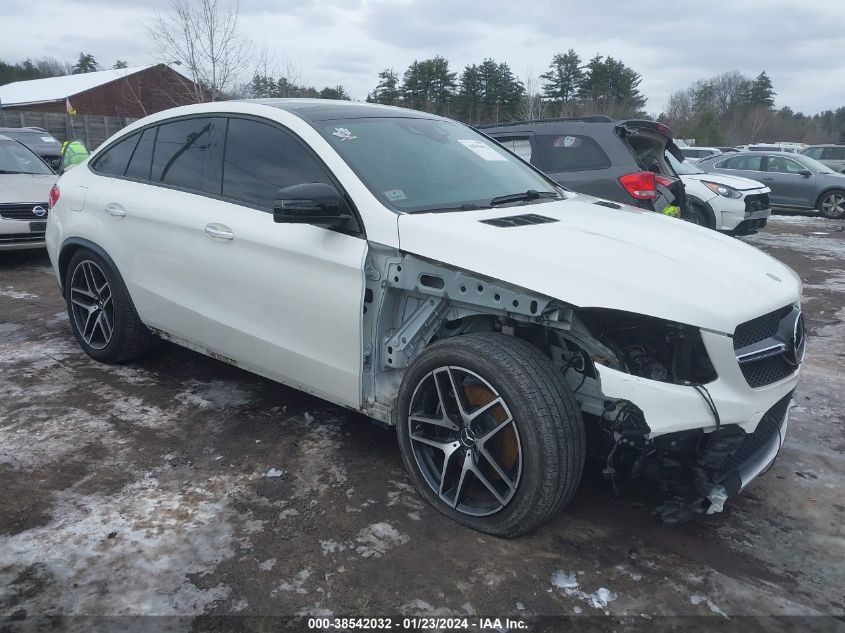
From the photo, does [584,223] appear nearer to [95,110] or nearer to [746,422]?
[746,422]

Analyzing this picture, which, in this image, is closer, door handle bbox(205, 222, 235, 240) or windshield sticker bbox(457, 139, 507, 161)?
door handle bbox(205, 222, 235, 240)

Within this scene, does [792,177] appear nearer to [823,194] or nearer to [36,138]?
[823,194]

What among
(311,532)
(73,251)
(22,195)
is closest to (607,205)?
(311,532)

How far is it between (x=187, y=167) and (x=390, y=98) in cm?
4267

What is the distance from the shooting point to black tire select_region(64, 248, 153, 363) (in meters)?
4.41

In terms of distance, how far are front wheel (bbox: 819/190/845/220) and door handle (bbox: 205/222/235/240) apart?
16.2 m

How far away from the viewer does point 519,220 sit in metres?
3.16

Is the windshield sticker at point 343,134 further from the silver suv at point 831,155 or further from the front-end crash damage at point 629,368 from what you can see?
the silver suv at point 831,155

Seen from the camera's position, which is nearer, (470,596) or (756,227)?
(470,596)

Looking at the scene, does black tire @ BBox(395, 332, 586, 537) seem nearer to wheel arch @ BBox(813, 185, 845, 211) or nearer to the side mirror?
the side mirror

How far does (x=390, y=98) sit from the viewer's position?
44.6m

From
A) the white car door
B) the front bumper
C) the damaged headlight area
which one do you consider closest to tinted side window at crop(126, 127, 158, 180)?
the white car door

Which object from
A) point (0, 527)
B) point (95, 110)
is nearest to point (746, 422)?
point (0, 527)

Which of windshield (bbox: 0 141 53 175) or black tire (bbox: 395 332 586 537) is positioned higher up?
windshield (bbox: 0 141 53 175)
